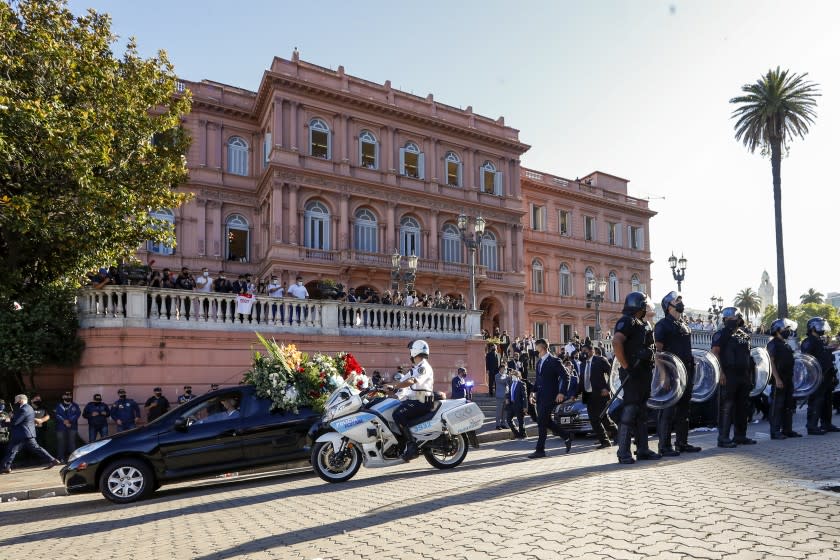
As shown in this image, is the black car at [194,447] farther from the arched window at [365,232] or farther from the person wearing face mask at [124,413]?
the arched window at [365,232]

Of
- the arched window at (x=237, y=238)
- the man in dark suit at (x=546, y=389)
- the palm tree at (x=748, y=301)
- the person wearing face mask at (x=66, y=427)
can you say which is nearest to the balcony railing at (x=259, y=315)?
the person wearing face mask at (x=66, y=427)

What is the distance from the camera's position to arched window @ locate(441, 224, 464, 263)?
120ft

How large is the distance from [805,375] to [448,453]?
7170mm

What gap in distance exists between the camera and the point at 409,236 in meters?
35.4

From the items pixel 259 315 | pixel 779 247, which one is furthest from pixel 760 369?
pixel 779 247

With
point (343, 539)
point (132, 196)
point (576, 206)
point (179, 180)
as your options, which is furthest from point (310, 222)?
point (343, 539)

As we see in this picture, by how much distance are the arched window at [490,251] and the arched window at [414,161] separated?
5633 millimetres

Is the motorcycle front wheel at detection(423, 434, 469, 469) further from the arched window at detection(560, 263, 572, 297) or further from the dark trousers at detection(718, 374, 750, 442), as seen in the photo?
the arched window at detection(560, 263, 572, 297)

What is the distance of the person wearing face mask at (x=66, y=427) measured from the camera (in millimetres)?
13109

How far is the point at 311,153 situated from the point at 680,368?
88.0ft

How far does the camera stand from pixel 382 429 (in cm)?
853

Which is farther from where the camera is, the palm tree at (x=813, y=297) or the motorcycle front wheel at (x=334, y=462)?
the palm tree at (x=813, y=297)

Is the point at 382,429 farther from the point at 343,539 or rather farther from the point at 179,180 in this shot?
the point at 179,180

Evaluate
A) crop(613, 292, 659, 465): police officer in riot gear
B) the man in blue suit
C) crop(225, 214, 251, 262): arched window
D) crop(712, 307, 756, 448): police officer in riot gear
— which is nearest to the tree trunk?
crop(712, 307, 756, 448): police officer in riot gear
